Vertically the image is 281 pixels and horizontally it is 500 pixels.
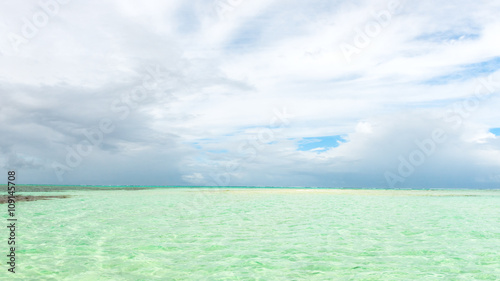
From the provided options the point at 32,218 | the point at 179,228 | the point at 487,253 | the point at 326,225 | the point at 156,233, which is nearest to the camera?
the point at 487,253

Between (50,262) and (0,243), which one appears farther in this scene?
(0,243)

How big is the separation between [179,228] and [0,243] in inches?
373

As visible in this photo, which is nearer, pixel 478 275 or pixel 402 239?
pixel 478 275

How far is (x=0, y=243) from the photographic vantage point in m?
17.3

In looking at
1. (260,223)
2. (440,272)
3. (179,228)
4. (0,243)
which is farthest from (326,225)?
(0,243)

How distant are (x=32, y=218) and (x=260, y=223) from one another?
727 inches

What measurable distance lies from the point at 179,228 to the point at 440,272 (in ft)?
50.0

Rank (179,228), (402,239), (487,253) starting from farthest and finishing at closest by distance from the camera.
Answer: (179,228) < (402,239) < (487,253)

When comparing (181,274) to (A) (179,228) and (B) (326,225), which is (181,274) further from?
(B) (326,225)

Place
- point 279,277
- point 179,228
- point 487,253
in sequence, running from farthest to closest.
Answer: point 179,228, point 487,253, point 279,277

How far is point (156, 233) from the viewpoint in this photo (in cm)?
2050

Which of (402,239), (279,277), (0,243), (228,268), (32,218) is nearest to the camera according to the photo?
(279,277)

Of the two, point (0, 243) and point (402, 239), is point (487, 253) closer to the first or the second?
point (402, 239)

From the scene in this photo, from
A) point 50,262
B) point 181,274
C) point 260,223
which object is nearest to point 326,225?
point 260,223
